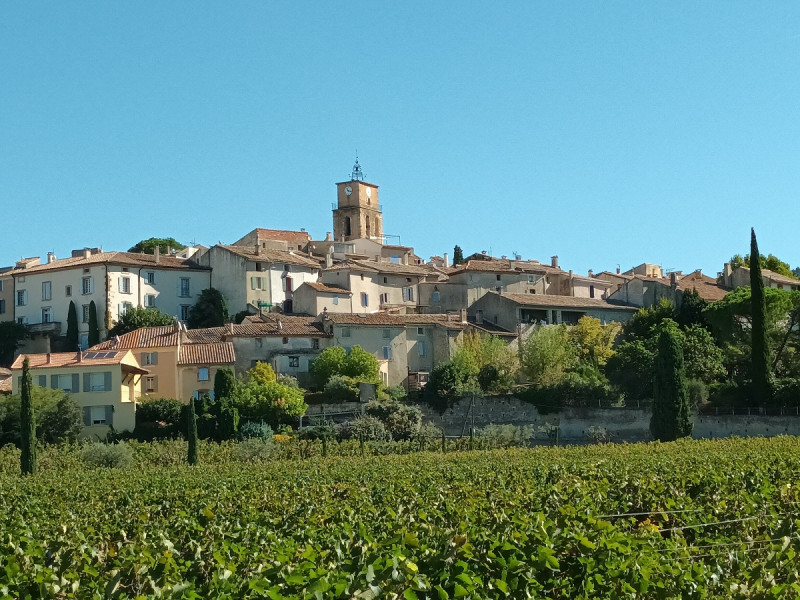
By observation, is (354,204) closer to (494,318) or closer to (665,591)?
(494,318)

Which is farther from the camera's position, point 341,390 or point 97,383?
point 341,390

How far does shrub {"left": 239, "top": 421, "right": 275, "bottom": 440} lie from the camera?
53594mm

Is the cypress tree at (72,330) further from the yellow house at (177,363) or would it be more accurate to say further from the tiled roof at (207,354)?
the tiled roof at (207,354)

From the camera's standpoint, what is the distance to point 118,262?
69500 mm

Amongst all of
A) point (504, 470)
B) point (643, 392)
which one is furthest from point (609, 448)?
point (643, 392)

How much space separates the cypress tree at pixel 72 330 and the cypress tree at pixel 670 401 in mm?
32907

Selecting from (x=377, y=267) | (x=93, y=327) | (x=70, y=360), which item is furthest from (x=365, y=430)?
(x=377, y=267)

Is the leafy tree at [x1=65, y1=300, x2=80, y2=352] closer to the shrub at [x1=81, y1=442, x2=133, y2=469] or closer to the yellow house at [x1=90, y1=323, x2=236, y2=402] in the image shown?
the yellow house at [x1=90, y1=323, x2=236, y2=402]

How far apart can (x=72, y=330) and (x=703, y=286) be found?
3711 cm

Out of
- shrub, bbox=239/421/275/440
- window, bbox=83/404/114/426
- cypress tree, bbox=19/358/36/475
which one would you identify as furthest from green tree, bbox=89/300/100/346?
cypress tree, bbox=19/358/36/475

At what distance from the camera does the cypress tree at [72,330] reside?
2697 inches

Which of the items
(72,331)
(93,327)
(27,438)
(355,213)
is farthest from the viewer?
(355,213)

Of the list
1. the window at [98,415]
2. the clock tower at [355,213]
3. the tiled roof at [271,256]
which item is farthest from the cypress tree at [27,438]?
the clock tower at [355,213]

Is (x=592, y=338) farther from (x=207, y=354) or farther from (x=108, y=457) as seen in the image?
(x=108, y=457)
